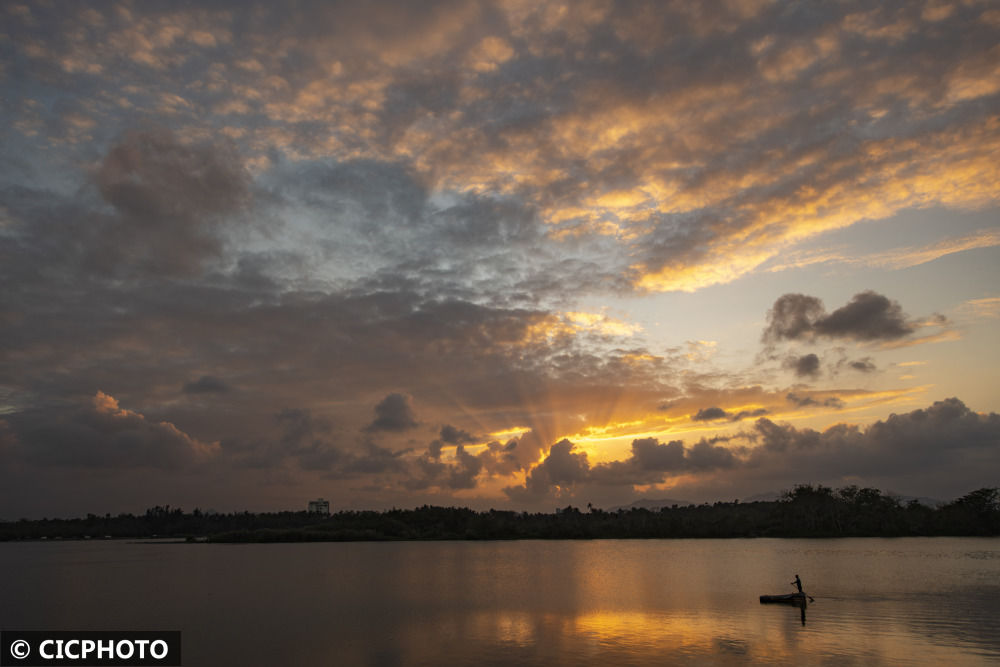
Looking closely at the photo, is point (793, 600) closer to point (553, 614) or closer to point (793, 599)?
point (793, 599)

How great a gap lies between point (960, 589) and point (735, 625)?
29.5 meters

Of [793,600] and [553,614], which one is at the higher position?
[793,600]

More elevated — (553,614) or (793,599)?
(793,599)

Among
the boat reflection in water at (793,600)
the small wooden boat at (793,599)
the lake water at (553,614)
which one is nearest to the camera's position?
the lake water at (553,614)

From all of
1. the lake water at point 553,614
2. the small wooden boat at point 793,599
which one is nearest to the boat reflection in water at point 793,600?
the small wooden boat at point 793,599

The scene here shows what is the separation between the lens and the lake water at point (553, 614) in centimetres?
3381

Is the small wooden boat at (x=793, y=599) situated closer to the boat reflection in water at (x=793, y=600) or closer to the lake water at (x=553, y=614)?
the boat reflection in water at (x=793, y=600)

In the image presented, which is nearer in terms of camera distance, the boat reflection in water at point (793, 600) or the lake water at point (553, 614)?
the lake water at point (553, 614)

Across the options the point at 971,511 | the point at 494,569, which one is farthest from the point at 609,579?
the point at 971,511

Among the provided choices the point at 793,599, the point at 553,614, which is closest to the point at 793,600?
the point at 793,599

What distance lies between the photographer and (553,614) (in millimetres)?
47938

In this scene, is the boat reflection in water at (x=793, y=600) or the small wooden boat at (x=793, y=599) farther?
the small wooden boat at (x=793, y=599)

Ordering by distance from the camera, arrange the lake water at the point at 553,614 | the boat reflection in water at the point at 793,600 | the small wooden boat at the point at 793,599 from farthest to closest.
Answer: the small wooden boat at the point at 793,599
the boat reflection in water at the point at 793,600
the lake water at the point at 553,614

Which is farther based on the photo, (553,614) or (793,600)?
(793,600)
